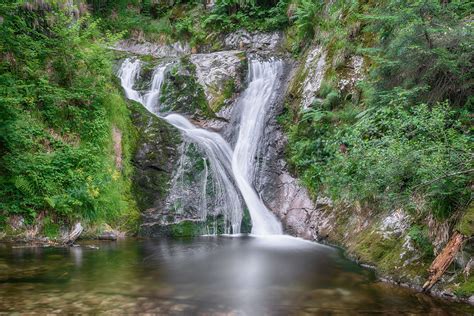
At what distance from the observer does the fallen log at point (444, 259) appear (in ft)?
18.3

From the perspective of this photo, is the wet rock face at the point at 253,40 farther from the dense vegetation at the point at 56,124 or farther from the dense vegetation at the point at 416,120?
the dense vegetation at the point at 416,120

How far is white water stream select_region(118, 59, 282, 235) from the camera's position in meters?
11.9

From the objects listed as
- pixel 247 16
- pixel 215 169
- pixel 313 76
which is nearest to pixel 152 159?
pixel 215 169

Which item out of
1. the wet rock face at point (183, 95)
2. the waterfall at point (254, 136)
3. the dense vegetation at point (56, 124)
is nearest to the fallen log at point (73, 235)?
the dense vegetation at point (56, 124)

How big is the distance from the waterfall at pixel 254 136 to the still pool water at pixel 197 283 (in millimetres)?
2705

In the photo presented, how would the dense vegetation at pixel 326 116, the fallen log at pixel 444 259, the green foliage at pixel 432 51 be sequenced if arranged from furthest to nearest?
the green foliage at pixel 432 51
the dense vegetation at pixel 326 116
the fallen log at pixel 444 259

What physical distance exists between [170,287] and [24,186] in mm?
4808

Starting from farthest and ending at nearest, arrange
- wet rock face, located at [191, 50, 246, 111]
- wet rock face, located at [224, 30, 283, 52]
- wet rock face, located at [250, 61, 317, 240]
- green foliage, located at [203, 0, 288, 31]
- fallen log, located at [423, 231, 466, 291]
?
green foliage, located at [203, 0, 288, 31] → wet rock face, located at [224, 30, 283, 52] → wet rock face, located at [191, 50, 246, 111] → wet rock face, located at [250, 61, 317, 240] → fallen log, located at [423, 231, 466, 291]

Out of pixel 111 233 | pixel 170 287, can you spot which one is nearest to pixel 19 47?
pixel 111 233

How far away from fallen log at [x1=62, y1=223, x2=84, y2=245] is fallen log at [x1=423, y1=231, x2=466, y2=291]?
7194 mm

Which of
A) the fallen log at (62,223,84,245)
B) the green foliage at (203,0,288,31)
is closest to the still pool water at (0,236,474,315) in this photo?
the fallen log at (62,223,84,245)

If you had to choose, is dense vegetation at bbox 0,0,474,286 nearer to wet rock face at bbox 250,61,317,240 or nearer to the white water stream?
wet rock face at bbox 250,61,317,240

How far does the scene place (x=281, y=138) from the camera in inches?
542

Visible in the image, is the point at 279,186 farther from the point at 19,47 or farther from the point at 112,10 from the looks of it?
the point at 112,10
